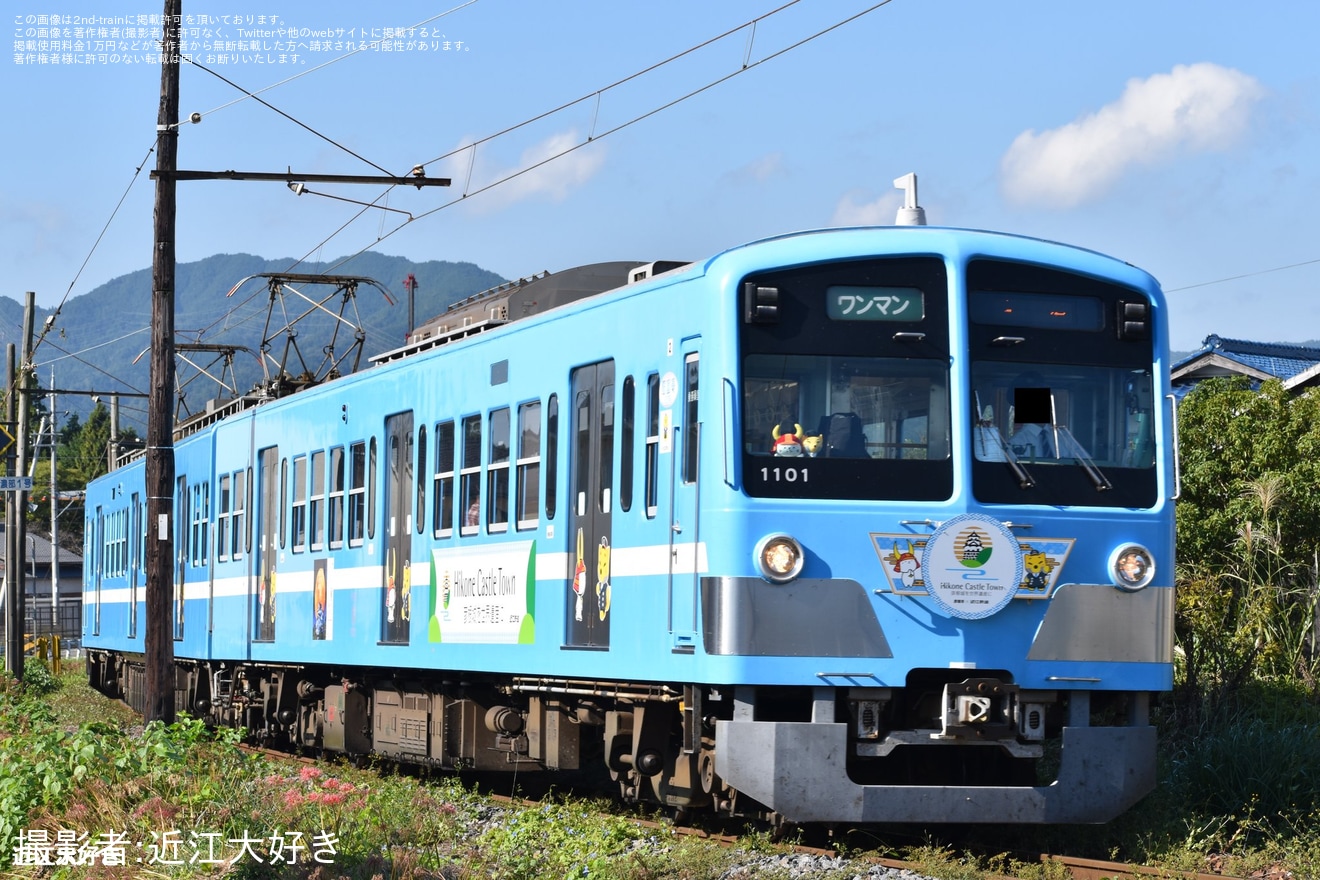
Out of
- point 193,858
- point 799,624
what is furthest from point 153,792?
point 799,624

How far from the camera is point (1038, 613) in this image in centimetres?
931

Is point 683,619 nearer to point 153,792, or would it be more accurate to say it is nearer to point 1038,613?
point 1038,613

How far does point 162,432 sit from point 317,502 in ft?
4.79

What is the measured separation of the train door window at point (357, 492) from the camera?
14602mm

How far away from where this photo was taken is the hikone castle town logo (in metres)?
9.14

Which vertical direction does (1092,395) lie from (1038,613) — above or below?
above

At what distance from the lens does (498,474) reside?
12117 millimetres

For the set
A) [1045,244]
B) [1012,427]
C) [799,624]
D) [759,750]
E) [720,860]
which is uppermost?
[1045,244]

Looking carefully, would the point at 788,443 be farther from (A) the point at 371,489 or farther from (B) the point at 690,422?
(A) the point at 371,489

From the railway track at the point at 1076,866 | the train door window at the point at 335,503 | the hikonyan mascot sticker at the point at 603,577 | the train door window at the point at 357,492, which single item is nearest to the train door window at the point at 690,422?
the hikonyan mascot sticker at the point at 603,577

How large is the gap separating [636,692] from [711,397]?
1.99 metres

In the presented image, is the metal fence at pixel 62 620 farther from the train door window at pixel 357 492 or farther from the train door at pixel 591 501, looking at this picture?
the train door at pixel 591 501

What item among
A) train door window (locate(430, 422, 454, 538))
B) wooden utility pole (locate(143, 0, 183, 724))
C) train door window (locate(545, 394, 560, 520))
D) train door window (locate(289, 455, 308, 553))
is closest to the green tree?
train door window (locate(545, 394, 560, 520))

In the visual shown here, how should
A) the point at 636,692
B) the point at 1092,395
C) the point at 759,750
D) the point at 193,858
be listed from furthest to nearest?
the point at 636,692 → the point at 1092,395 → the point at 759,750 → the point at 193,858
